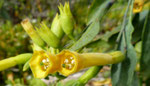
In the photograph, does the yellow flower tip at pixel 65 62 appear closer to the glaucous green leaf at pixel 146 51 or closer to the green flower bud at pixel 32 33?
the green flower bud at pixel 32 33

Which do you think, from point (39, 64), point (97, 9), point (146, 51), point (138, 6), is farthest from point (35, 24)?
point (39, 64)

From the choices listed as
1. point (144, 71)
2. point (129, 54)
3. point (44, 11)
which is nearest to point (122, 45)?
point (129, 54)

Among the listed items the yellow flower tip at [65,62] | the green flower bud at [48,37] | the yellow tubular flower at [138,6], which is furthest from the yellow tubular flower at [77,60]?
the yellow tubular flower at [138,6]

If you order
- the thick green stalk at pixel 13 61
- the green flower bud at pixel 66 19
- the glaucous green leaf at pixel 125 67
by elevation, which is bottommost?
the glaucous green leaf at pixel 125 67

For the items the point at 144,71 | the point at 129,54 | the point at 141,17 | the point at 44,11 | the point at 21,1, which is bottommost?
the point at 144,71

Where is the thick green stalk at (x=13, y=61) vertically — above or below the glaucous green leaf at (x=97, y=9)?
below

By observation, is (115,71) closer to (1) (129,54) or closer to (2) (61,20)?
(1) (129,54)

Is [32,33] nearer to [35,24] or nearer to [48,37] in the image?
[48,37]
